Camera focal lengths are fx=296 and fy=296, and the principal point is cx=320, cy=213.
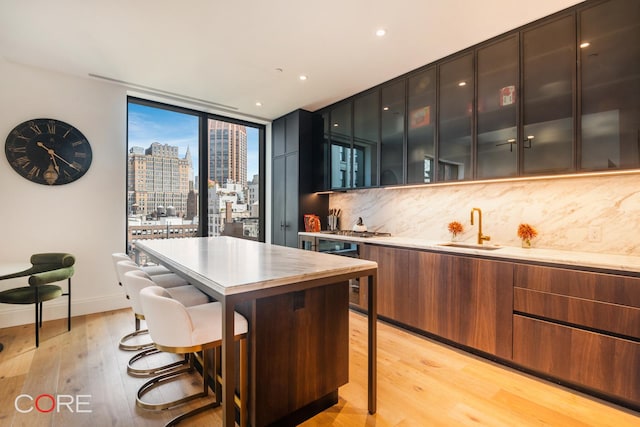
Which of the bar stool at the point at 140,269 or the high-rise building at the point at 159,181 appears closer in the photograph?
the bar stool at the point at 140,269

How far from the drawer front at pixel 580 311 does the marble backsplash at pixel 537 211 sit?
2.06 feet

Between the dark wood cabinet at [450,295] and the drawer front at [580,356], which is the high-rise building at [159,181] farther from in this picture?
the drawer front at [580,356]

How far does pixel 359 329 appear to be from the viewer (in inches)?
119

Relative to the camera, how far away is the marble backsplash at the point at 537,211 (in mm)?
2191

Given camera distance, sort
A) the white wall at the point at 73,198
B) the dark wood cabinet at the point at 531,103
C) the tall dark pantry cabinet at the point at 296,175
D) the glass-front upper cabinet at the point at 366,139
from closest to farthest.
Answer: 1. the dark wood cabinet at the point at 531,103
2. the white wall at the point at 73,198
3. the glass-front upper cabinet at the point at 366,139
4. the tall dark pantry cabinet at the point at 296,175

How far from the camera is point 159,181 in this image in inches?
164

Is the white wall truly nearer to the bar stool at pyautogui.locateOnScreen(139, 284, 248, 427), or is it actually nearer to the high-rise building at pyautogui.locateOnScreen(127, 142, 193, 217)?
the high-rise building at pyautogui.locateOnScreen(127, 142, 193, 217)

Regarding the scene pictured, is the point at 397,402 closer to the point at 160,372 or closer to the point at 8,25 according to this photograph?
the point at 160,372

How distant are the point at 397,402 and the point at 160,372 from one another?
170 cm

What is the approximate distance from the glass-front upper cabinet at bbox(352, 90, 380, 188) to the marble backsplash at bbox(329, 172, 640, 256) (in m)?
0.37

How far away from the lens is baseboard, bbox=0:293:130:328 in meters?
3.10

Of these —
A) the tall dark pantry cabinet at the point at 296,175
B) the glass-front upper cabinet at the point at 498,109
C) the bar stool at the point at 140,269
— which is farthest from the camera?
the tall dark pantry cabinet at the point at 296,175

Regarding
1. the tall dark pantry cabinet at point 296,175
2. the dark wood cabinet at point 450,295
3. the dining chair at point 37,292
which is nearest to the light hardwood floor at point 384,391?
the dark wood cabinet at point 450,295

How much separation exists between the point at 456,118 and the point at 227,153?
344 cm
